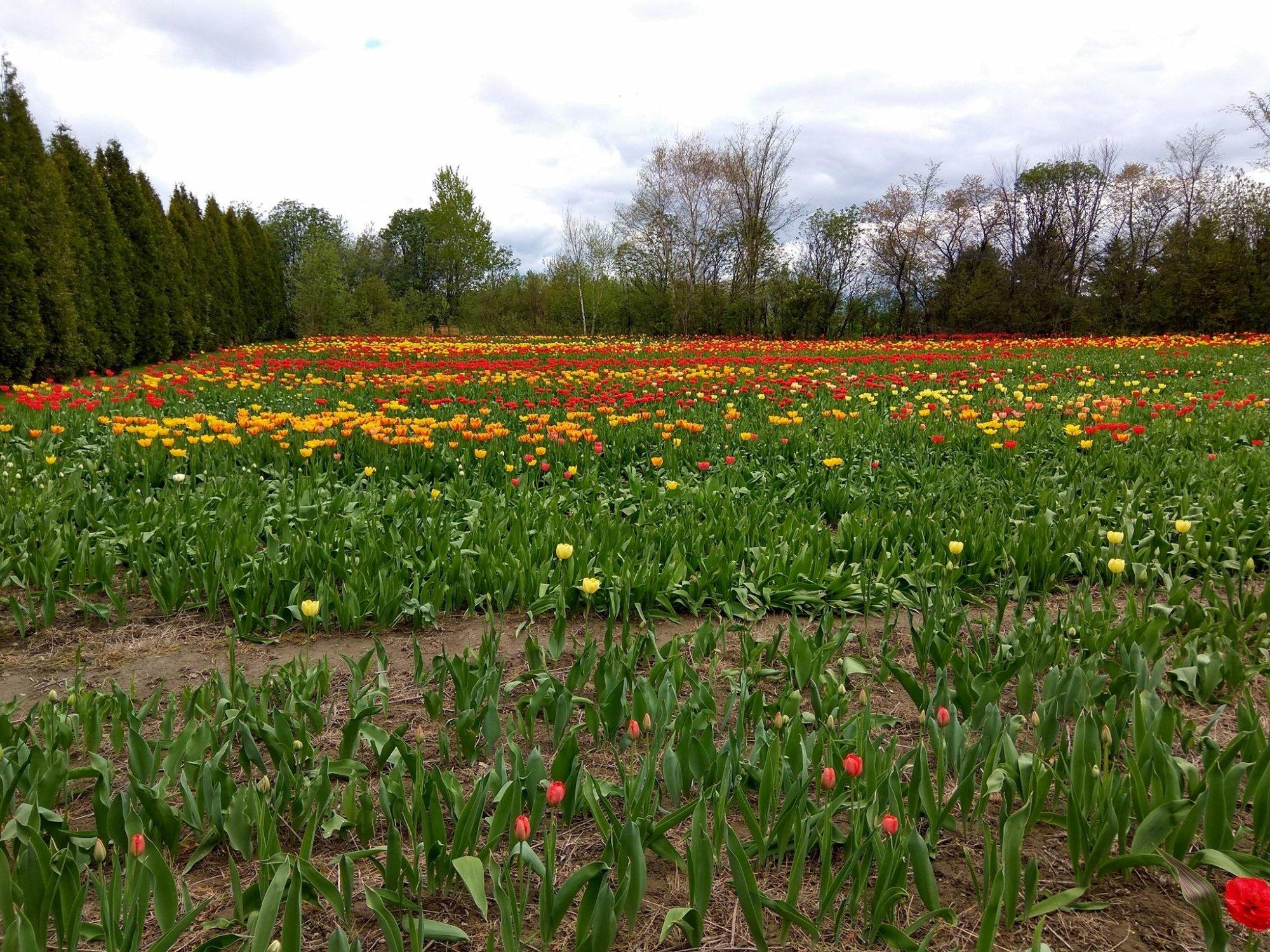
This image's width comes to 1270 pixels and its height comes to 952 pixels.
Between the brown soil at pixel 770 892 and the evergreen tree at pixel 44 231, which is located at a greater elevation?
the evergreen tree at pixel 44 231

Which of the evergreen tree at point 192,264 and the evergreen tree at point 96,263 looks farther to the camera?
the evergreen tree at point 192,264

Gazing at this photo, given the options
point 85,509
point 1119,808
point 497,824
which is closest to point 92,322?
point 85,509

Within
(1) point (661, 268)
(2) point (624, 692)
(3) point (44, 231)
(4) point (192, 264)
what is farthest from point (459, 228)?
(2) point (624, 692)

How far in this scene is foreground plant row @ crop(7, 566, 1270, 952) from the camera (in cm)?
133

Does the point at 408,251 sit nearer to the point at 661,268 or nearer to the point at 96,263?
the point at 661,268

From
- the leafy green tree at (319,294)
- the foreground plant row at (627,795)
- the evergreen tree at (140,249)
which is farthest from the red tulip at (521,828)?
the leafy green tree at (319,294)

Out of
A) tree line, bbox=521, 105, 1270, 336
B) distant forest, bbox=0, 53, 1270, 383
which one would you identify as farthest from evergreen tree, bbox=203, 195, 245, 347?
tree line, bbox=521, 105, 1270, 336

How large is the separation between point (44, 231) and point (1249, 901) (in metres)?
13.8

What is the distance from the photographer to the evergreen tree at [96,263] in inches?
457

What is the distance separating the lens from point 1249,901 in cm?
103

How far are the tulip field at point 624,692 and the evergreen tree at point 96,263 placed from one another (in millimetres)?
8391

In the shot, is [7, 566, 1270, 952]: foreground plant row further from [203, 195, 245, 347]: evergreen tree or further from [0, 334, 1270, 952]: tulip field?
[203, 195, 245, 347]: evergreen tree

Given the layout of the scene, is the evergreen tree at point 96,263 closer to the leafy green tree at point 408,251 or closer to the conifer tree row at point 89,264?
the conifer tree row at point 89,264

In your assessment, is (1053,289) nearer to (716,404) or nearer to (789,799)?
(716,404)
